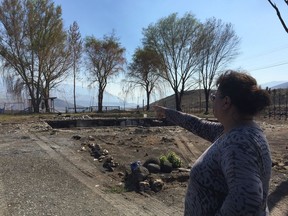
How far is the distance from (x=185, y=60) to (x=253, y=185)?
51902 millimetres

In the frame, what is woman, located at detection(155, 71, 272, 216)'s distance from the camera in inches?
76.7

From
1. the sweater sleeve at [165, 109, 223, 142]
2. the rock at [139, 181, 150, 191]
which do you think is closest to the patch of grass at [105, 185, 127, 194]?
the rock at [139, 181, 150, 191]

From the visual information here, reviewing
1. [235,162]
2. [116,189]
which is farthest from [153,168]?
[235,162]

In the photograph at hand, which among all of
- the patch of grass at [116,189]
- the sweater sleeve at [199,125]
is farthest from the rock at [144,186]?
the sweater sleeve at [199,125]

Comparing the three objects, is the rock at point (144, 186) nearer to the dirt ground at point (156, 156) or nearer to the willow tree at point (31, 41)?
the dirt ground at point (156, 156)

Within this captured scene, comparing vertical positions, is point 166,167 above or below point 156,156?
above

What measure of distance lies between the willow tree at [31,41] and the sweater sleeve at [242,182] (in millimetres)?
47540

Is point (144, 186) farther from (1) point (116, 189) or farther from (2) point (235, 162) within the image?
(2) point (235, 162)

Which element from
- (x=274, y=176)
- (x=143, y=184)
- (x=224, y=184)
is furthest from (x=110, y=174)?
(x=224, y=184)

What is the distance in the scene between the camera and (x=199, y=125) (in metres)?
3.11

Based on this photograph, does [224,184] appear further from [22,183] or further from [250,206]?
[22,183]

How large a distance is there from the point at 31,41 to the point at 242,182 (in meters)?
48.2

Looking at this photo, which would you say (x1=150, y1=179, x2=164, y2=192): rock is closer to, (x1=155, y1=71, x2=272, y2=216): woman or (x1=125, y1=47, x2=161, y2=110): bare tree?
(x1=155, y1=71, x2=272, y2=216): woman

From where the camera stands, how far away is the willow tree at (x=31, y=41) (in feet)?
152
